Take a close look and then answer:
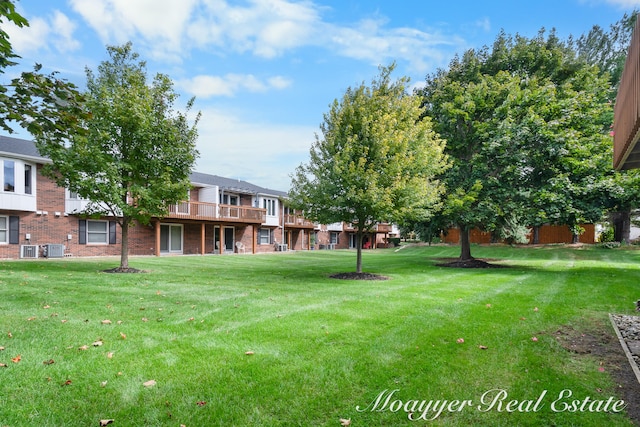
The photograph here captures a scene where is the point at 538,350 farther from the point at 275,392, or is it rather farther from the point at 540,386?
the point at 275,392

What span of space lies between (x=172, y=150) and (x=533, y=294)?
37.8 feet

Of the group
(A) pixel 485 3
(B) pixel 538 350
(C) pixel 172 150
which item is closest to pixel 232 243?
(C) pixel 172 150

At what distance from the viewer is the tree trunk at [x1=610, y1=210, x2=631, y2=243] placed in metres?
27.4

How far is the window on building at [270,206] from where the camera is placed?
107 feet

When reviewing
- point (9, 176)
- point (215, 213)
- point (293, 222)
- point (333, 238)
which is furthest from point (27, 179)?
point (333, 238)

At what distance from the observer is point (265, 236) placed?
32.9 metres

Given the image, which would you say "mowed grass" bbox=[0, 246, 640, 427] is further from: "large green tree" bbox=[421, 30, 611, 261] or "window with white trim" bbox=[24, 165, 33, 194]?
"window with white trim" bbox=[24, 165, 33, 194]

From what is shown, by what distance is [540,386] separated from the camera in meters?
3.74

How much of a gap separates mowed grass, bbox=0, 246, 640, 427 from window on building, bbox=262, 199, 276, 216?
24.2 m

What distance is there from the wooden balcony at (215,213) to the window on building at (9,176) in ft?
24.3

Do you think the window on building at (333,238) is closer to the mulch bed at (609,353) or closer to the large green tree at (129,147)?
the large green tree at (129,147)

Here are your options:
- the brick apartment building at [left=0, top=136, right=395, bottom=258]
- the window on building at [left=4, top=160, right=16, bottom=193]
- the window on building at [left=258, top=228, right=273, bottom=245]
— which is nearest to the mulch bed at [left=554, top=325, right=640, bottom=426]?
the brick apartment building at [left=0, top=136, right=395, bottom=258]

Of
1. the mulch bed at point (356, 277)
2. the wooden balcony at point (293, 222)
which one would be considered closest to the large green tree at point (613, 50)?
the mulch bed at point (356, 277)

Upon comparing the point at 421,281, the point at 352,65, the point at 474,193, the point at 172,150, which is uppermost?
the point at 352,65
